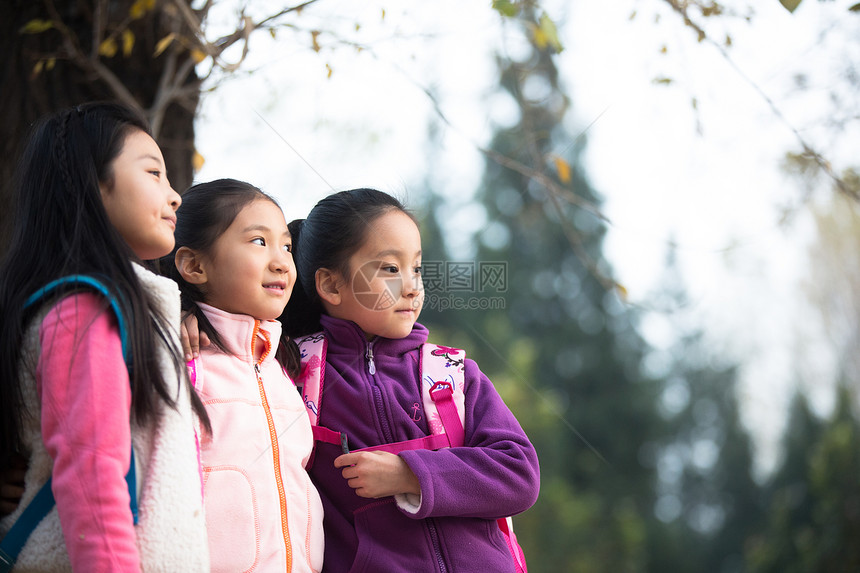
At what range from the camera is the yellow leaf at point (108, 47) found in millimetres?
1844

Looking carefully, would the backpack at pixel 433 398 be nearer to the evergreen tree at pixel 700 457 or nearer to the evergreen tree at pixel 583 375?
the evergreen tree at pixel 583 375

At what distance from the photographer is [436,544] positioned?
4.05ft

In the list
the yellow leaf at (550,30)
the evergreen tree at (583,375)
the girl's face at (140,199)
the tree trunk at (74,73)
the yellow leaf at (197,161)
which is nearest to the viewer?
the girl's face at (140,199)

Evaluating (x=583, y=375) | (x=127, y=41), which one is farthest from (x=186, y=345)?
(x=583, y=375)

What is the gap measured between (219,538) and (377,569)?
258 mm

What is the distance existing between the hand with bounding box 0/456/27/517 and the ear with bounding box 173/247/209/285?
39cm

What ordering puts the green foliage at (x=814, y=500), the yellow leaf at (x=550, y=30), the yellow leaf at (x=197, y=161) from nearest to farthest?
the yellow leaf at (x=550, y=30) < the yellow leaf at (x=197, y=161) < the green foliage at (x=814, y=500)

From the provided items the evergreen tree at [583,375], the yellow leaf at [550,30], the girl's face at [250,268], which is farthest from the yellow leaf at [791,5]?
the evergreen tree at [583,375]

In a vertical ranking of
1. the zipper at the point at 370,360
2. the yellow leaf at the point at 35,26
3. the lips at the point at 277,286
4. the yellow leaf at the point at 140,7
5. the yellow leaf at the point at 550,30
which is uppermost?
the yellow leaf at the point at 550,30

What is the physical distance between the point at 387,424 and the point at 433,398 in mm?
87

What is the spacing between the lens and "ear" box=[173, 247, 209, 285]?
1.26 meters

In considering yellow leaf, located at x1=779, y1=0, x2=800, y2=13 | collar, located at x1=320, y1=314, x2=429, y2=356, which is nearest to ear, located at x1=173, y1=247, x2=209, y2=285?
collar, located at x1=320, y1=314, x2=429, y2=356

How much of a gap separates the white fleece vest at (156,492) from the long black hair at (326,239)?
1.45 ft

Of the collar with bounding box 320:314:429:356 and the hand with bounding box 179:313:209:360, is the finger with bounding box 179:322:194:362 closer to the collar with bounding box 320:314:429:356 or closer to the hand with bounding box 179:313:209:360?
the hand with bounding box 179:313:209:360
